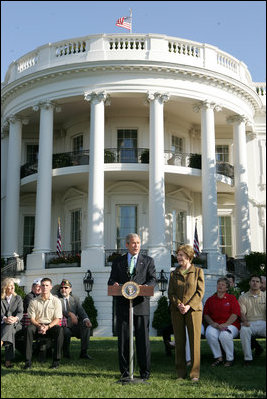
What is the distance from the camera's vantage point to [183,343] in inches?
288

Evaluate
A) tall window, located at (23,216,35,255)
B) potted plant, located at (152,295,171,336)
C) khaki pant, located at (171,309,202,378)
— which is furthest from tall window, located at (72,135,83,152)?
khaki pant, located at (171,309,202,378)

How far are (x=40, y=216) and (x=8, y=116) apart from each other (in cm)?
589

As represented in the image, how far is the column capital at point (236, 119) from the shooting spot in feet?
81.7

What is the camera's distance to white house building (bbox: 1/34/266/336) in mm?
21906

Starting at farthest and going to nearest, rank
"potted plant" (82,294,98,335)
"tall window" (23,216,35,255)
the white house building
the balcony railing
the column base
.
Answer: "tall window" (23,216,35,255) → the balcony railing → the white house building → the column base → "potted plant" (82,294,98,335)

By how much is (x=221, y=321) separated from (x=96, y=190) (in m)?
13.2

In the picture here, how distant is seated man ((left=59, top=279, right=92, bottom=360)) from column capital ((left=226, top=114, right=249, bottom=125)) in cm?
1686

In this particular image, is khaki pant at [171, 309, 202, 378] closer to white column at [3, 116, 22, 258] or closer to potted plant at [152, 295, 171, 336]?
potted plant at [152, 295, 171, 336]

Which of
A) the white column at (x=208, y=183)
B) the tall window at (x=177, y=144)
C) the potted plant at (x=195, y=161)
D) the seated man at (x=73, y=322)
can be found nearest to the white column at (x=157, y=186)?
the white column at (x=208, y=183)

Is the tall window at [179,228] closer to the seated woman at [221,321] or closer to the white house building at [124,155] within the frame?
the white house building at [124,155]

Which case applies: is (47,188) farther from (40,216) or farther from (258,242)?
(258,242)

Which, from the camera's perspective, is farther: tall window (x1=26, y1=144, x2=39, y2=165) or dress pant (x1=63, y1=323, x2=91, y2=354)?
tall window (x1=26, y1=144, x2=39, y2=165)

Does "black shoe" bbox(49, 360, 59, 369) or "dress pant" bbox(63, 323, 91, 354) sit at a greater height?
"dress pant" bbox(63, 323, 91, 354)

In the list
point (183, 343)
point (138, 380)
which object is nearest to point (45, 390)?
point (138, 380)
